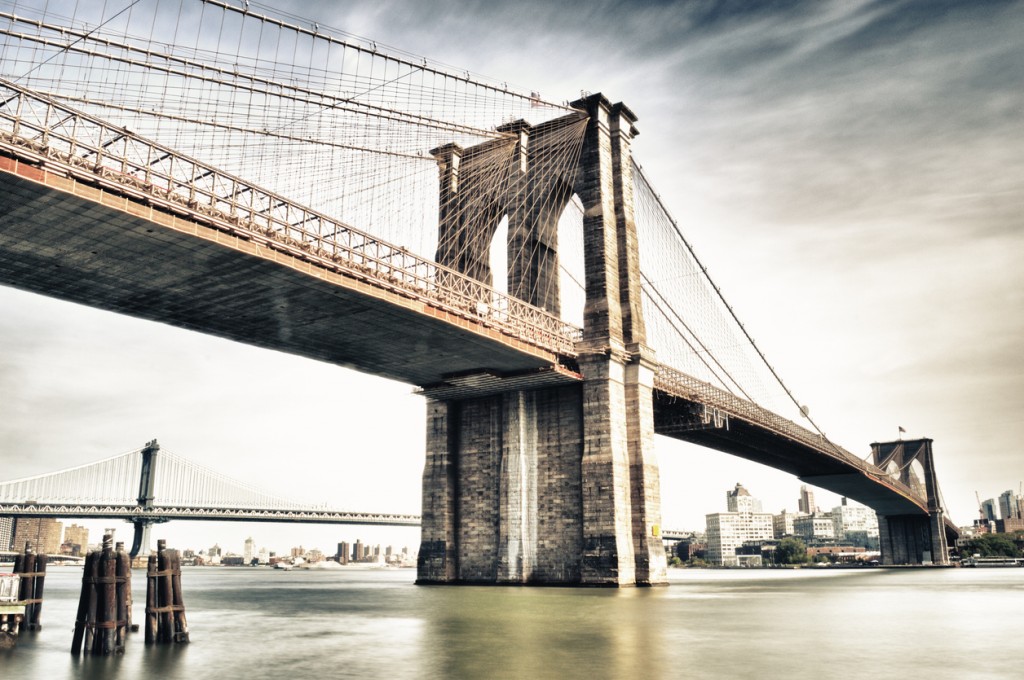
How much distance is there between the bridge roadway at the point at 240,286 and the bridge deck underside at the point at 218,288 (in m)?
0.06

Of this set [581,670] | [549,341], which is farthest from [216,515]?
[581,670]

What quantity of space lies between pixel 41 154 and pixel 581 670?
70.0ft

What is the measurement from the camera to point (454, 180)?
2169 inches

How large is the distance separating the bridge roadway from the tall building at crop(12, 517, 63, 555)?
10739 cm

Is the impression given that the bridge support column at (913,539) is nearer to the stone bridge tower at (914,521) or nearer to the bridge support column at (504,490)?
the stone bridge tower at (914,521)

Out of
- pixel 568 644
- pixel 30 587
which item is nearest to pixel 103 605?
pixel 30 587

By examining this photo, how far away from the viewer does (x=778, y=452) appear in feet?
253

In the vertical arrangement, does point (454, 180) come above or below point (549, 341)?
above

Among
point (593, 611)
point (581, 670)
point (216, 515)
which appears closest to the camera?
point (581, 670)

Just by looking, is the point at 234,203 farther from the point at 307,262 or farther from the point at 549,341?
the point at 549,341

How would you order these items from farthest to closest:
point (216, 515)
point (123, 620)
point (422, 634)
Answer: point (216, 515) → point (422, 634) → point (123, 620)

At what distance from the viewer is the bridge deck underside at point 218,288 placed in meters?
27.0

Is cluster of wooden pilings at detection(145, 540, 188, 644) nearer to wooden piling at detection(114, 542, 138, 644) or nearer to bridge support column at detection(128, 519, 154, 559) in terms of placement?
wooden piling at detection(114, 542, 138, 644)

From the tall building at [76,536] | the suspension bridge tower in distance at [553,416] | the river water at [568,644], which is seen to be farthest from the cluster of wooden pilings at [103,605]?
the tall building at [76,536]
